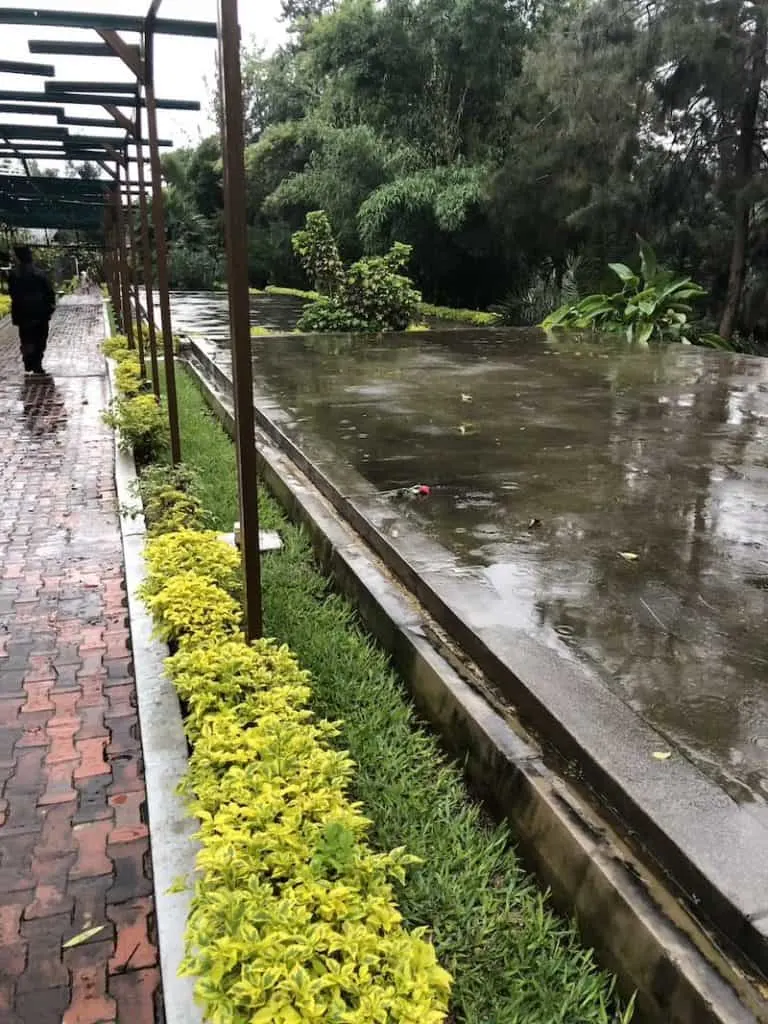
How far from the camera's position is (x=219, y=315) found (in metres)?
16.5

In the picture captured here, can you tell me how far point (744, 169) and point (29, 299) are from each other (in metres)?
10.7

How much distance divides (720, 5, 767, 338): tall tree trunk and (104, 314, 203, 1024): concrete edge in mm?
12245

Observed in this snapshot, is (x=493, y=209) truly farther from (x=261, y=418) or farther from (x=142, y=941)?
(x=142, y=941)

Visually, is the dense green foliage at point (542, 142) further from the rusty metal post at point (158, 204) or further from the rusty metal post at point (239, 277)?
the rusty metal post at point (239, 277)

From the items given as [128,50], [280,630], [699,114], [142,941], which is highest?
[699,114]

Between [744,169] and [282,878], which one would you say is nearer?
[282,878]

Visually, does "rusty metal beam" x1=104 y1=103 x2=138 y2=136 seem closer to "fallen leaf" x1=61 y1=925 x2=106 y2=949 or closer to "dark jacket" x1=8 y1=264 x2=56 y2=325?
"dark jacket" x1=8 y1=264 x2=56 y2=325

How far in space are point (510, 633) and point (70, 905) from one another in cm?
150

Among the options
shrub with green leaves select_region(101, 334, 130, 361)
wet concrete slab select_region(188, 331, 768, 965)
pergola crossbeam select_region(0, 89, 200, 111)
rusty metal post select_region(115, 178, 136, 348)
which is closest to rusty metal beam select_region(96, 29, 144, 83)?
pergola crossbeam select_region(0, 89, 200, 111)

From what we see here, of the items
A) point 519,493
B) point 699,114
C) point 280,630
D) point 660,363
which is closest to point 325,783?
point 280,630

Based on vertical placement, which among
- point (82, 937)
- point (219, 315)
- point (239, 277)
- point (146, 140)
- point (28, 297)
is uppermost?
point (146, 140)

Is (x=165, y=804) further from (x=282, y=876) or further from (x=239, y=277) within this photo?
(x=239, y=277)

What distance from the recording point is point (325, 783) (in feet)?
6.62

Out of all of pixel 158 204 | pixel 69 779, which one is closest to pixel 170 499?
pixel 158 204
